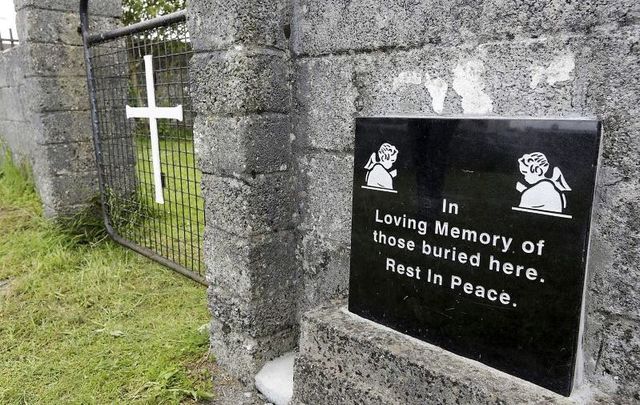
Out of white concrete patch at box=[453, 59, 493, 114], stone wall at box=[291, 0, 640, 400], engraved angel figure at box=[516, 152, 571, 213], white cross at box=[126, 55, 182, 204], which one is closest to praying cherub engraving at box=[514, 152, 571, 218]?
engraved angel figure at box=[516, 152, 571, 213]

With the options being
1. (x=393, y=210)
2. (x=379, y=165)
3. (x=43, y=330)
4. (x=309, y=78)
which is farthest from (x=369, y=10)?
(x=43, y=330)

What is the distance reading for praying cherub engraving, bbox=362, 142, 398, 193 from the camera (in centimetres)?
167

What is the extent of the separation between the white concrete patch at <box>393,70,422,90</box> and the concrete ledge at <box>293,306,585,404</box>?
859 mm

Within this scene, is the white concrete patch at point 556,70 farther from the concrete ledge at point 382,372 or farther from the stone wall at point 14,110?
the stone wall at point 14,110

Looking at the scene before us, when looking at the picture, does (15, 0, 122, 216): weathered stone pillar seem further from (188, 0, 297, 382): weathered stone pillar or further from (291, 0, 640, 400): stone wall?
(291, 0, 640, 400): stone wall

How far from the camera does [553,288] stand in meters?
1.33

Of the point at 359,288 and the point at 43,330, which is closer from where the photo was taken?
the point at 359,288

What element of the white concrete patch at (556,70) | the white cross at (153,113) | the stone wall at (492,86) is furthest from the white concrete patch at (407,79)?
the white cross at (153,113)

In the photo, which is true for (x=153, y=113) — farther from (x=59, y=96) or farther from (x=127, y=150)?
(x=59, y=96)

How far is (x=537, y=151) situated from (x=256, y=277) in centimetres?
130

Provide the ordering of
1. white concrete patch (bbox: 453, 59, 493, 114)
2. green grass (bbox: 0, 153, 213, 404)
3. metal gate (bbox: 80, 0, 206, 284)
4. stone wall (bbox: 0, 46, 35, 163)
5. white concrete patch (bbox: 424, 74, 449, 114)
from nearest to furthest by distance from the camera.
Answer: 1. white concrete patch (bbox: 453, 59, 493, 114)
2. white concrete patch (bbox: 424, 74, 449, 114)
3. green grass (bbox: 0, 153, 213, 404)
4. metal gate (bbox: 80, 0, 206, 284)
5. stone wall (bbox: 0, 46, 35, 163)

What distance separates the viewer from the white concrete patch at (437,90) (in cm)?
165

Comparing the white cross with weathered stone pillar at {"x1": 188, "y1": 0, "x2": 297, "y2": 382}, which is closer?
weathered stone pillar at {"x1": 188, "y1": 0, "x2": 297, "y2": 382}

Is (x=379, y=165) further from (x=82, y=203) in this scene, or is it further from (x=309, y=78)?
(x=82, y=203)
